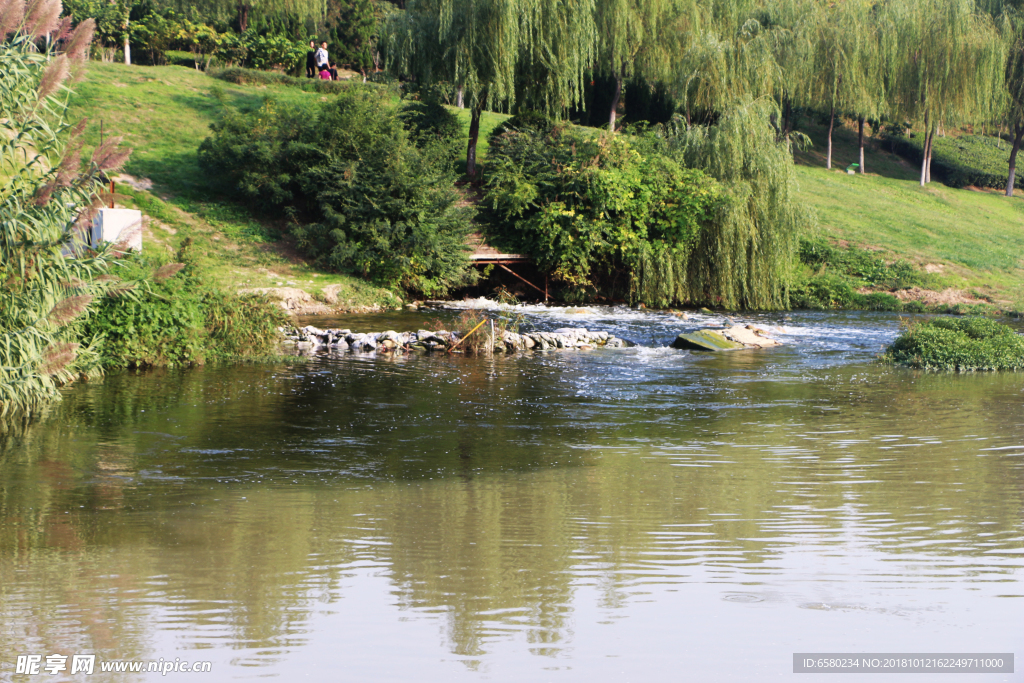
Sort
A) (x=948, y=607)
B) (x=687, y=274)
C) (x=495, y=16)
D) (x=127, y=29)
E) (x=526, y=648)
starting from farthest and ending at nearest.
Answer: (x=127, y=29), (x=495, y=16), (x=687, y=274), (x=948, y=607), (x=526, y=648)

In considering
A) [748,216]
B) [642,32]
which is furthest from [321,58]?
[748,216]

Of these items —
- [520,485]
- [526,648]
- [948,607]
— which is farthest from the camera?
[520,485]

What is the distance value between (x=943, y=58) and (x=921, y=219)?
28.3 ft

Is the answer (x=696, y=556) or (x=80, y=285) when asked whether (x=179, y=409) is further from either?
(x=696, y=556)

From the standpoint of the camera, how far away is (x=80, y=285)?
9.71 m

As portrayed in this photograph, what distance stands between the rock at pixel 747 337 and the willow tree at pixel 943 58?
27138mm

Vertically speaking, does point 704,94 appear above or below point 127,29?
below

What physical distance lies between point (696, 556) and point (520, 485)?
2.53 m

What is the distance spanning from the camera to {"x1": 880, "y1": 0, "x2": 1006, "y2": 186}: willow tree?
40.1 m

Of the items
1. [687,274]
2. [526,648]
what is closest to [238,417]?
[526,648]

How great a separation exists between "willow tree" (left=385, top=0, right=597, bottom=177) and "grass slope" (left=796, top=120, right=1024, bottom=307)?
11854 millimetres

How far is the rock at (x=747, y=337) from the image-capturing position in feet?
64.7

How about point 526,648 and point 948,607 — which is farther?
point 948,607

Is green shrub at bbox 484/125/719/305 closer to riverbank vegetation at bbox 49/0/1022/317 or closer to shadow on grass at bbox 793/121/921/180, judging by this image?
riverbank vegetation at bbox 49/0/1022/317
